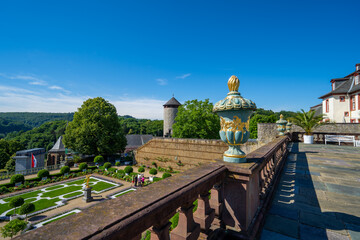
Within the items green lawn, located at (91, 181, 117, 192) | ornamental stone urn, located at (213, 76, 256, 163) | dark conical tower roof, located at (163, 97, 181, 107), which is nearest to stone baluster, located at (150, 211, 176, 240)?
ornamental stone urn, located at (213, 76, 256, 163)

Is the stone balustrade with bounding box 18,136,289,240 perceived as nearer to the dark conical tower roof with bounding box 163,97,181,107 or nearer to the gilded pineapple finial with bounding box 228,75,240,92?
the gilded pineapple finial with bounding box 228,75,240,92

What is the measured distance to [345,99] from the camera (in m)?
24.4

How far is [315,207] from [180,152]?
1693 cm

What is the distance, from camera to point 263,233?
7.89 feet

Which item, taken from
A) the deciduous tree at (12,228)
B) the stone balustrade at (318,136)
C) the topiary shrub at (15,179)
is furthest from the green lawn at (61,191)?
the stone balustrade at (318,136)

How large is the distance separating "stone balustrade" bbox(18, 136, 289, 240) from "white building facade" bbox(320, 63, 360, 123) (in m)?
29.4

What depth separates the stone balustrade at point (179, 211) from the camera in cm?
90

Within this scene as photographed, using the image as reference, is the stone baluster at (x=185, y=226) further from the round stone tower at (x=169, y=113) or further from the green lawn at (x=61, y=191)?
the round stone tower at (x=169, y=113)

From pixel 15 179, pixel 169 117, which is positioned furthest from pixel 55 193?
pixel 169 117

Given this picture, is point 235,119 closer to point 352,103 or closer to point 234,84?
point 234,84

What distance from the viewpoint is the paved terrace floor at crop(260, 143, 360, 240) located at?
242cm

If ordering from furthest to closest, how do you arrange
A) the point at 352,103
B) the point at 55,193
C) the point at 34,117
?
the point at 34,117 < the point at 352,103 < the point at 55,193

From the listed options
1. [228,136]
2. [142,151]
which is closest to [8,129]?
[142,151]

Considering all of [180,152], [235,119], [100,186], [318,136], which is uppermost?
[235,119]
